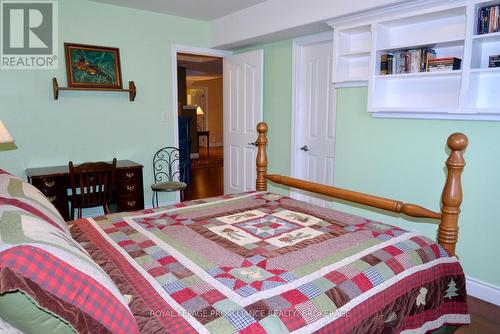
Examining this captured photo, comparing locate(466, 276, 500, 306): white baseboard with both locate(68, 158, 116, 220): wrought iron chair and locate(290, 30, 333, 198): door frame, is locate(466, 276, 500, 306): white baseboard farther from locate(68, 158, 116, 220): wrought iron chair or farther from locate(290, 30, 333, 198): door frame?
locate(68, 158, 116, 220): wrought iron chair

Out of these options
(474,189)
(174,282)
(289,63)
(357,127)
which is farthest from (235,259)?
(289,63)

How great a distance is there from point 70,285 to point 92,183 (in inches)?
107

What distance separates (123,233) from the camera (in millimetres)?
1679

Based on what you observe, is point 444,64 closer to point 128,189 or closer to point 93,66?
point 128,189

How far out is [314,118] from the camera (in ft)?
12.8

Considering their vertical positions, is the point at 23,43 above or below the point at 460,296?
above

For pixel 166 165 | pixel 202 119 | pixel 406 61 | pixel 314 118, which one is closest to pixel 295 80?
pixel 314 118

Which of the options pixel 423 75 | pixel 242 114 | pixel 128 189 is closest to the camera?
pixel 423 75

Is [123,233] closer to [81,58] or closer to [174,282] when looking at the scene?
[174,282]

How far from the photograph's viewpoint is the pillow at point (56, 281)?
79cm

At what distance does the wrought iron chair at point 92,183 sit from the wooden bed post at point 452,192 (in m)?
2.76

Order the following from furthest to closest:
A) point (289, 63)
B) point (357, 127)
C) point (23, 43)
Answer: point (289, 63), point (23, 43), point (357, 127)

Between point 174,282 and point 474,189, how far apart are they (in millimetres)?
2232

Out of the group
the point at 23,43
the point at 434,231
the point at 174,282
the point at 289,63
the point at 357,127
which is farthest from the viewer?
the point at 289,63
